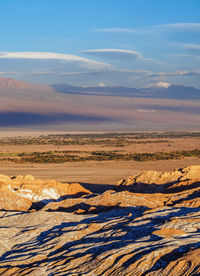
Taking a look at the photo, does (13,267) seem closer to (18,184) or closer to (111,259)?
(111,259)

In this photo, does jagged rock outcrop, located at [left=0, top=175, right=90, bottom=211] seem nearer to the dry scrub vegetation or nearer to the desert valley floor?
the desert valley floor

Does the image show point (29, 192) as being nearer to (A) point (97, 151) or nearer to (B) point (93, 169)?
(B) point (93, 169)

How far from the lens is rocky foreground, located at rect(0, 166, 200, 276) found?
11.3 m

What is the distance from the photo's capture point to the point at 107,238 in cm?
1343

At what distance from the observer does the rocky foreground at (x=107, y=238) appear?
11.3 m

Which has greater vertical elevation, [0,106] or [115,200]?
[0,106]

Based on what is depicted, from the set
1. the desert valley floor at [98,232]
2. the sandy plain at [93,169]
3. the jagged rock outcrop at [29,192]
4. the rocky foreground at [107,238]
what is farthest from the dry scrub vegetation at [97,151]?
the rocky foreground at [107,238]

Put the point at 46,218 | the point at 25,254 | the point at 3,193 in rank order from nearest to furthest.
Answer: the point at 25,254 → the point at 46,218 → the point at 3,193

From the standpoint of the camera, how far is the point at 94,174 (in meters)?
36.7

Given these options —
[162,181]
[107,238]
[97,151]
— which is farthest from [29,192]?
[97,151]

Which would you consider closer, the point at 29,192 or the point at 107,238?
the point at 107,238

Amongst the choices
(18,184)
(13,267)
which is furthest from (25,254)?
(18,184)

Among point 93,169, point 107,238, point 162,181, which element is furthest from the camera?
point 93,169

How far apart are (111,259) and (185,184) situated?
13.6 metres
